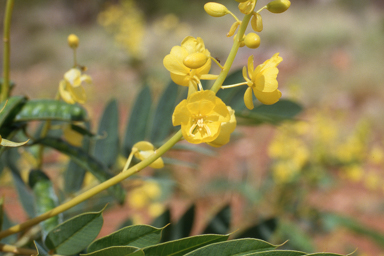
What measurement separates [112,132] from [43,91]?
528 centimetres

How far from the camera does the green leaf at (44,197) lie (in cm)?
40

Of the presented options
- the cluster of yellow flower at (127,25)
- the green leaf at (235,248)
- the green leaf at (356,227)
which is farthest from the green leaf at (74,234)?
the cluster of yellow flower at (127,25)

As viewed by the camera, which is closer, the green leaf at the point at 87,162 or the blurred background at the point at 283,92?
the green leaf at the point at 87,162

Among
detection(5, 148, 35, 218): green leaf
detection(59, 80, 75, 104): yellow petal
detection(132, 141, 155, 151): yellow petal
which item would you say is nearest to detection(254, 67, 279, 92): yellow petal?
detection(132, 141, 155, 151): yellow petal

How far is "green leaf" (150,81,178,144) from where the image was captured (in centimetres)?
68

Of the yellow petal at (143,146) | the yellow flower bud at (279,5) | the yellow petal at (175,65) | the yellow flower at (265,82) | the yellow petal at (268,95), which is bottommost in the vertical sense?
the yellow petal at (143,146)

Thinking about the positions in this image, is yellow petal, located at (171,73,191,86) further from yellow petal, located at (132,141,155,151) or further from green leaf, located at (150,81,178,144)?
green leaf, located at (150,81,178,144)

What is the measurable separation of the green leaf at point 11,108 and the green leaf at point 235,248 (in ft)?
0.92

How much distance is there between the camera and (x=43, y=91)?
5375mm

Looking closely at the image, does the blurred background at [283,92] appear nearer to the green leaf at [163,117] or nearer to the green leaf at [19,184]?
Result: the green leaf at [163,117]

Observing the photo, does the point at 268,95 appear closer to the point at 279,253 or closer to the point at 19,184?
the point at 279,253

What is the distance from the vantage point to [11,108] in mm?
405

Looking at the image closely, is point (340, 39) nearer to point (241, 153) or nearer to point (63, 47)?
point (241, 153)

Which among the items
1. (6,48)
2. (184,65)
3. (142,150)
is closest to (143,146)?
(142,150)
